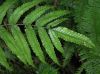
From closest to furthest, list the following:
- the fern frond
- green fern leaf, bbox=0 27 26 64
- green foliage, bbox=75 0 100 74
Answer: green fern leaf, bbox=0 27 26 64 < green foliage, bbox=75 0 100 74 < the fern frond

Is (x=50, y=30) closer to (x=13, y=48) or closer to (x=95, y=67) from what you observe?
(x=13, y=48)

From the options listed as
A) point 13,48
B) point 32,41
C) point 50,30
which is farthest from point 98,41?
point 13,48

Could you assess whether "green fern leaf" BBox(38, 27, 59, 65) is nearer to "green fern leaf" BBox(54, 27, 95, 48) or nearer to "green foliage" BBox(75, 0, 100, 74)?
"green fern leaf" BBox(54, 27, 95, 48)

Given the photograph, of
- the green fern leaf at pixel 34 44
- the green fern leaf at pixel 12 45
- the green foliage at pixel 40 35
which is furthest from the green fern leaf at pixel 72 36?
the green fern leaf at pixel 12 45

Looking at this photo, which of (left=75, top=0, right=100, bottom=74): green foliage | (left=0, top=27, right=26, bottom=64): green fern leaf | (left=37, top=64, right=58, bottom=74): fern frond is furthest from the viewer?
(left=37, top=64, right=58, bottom=74): fern frond

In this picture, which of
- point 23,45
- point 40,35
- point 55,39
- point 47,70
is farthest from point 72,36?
point 47,70

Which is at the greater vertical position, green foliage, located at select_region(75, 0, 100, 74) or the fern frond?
green foliage, located at select_region(75, 0, 100, 74)

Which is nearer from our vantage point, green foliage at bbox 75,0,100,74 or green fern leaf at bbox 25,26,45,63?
green fern leaf at bbox 25,26,45,63

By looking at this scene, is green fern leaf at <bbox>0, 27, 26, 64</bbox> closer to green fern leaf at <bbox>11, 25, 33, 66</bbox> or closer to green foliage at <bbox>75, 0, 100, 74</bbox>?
green fern leaf at <bbox>11, 25, 33, 66</bbox>

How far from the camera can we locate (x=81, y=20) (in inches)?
→ 78.5

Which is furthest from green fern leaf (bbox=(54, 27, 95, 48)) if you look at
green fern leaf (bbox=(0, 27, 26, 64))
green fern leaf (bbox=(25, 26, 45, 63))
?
green fern leaf (bbox=(0, 27, 26, 64))

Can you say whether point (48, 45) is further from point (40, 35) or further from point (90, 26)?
point (90, 26)

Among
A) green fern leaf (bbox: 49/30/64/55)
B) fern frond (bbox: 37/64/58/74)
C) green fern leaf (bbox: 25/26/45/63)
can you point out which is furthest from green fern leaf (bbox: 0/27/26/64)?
fern frond (bbox: 37/64/58/74)

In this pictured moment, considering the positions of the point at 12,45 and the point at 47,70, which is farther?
the point at 47,70
